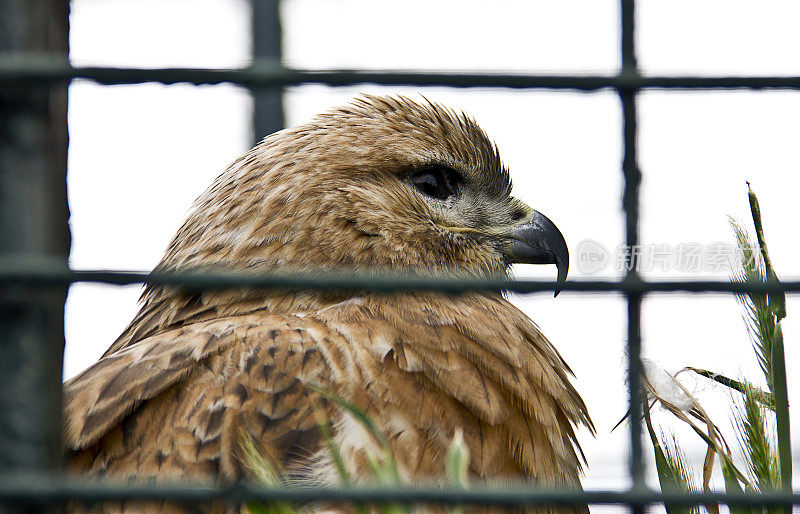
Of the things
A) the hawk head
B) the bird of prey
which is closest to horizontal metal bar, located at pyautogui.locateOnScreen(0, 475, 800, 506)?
the bird of prey

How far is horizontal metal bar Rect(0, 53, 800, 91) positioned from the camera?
0.90 metres

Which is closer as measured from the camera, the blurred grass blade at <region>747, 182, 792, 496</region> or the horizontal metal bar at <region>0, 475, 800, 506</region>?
the horizontal metal bar at <region>0, 475, 800, 506</region>

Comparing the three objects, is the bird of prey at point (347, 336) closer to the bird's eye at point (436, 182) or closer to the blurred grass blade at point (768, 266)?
the bird's eye at point (436, 182)

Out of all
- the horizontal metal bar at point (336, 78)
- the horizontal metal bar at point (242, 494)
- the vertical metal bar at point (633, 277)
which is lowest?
the horizontal metal bar at point (242, 494)

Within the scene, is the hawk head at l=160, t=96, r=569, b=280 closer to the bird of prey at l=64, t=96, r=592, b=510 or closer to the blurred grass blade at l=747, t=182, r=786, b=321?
the bird of prey at l=64, t=96, r=592, b=510

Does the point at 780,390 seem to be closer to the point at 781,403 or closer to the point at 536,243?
the point at 781,403

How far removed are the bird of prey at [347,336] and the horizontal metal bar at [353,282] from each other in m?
0.51

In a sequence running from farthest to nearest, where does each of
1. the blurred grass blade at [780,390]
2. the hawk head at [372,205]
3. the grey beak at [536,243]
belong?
the grey beak at [536,243]
the hawk head at [372,205]
the blurred grass blade at [780,390]

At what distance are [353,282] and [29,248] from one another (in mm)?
361

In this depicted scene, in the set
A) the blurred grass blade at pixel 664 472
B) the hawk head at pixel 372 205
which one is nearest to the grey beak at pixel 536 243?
the hawk head at pixel 372 205

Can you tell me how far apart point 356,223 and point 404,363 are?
0.64 m

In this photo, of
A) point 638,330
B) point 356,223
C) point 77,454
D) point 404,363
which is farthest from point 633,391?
point 356,223

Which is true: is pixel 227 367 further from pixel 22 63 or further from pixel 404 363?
pixel 22 63

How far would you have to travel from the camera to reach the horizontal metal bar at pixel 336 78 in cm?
90
